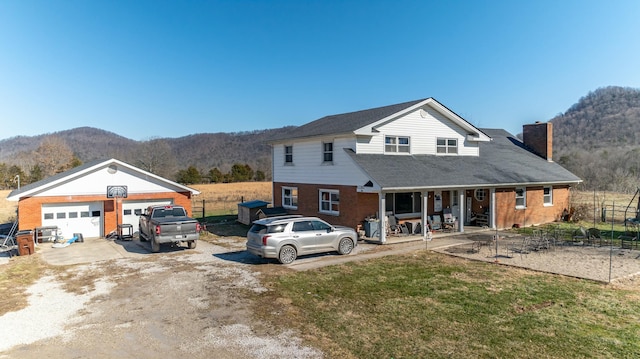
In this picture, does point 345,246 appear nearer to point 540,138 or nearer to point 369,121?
point 369,121

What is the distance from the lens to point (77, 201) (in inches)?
856

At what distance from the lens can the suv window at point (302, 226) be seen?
50.9 ft

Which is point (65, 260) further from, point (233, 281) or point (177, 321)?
point (177, 321)

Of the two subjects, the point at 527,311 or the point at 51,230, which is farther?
the point at 51,230

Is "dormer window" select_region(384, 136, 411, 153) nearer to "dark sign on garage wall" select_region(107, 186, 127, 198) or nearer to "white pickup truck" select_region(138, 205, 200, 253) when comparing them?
"white pickup truck" select_region(138, 205, 200, 253)

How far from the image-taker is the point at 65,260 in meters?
16.7

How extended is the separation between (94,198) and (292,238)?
13.3 meters

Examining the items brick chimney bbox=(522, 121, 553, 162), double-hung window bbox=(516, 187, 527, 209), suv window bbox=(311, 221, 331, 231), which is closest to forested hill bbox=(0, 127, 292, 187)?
brick chimney bbox=(522, 121, 553, 162)

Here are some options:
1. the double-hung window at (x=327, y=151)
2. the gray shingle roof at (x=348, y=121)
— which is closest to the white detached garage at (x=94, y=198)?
the gray shingle roof at (x=348, y=121)

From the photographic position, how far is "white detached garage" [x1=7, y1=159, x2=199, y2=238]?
67.9 ft

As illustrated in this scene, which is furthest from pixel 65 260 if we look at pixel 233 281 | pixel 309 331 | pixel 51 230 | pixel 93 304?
pixel 309 331

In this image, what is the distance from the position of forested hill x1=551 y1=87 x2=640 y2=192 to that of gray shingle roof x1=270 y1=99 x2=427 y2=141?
46.2 metres

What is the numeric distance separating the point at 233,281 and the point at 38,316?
16.9ft

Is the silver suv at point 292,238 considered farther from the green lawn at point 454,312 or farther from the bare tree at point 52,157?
the bare tree at point 52,157
